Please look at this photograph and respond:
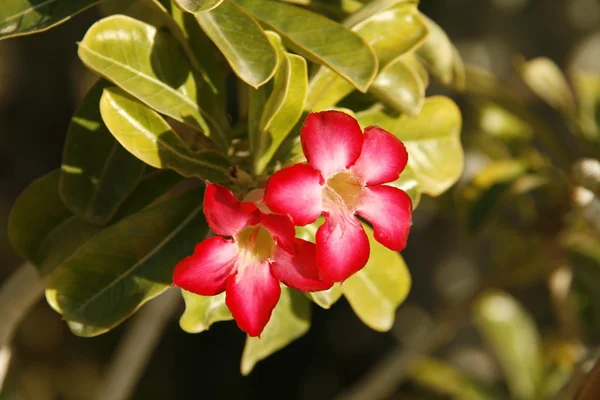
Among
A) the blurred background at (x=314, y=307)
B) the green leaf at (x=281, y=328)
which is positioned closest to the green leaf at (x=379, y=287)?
the green leaf at (x=281, y=328)

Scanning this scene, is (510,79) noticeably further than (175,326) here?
No

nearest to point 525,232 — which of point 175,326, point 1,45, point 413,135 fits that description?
point 413,135

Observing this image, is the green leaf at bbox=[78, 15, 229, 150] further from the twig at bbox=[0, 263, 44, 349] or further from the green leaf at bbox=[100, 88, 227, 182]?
the twig at bbox=[0, 263, 44, 349]

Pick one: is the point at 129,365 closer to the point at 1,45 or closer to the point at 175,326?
the point at 175,326

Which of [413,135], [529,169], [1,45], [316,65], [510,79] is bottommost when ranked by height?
[510,79]

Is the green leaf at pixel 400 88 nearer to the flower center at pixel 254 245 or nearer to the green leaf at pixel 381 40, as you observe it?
the green leaf at pixel 381 40

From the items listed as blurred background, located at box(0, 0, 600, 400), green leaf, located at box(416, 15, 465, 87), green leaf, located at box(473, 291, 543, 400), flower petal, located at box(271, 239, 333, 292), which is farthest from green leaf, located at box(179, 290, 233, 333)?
blurred background, located at box(0, 0, 600, 400)

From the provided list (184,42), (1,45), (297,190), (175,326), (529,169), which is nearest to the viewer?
(297,190)
